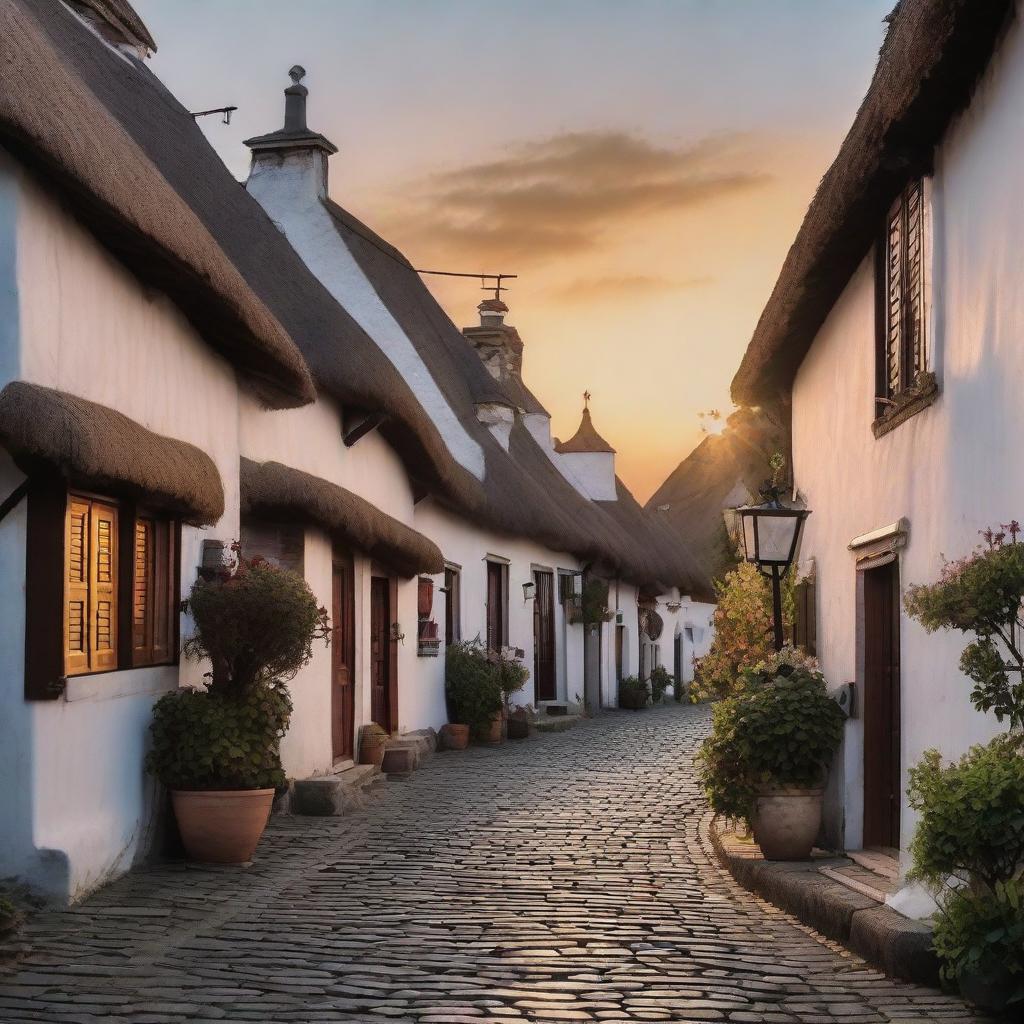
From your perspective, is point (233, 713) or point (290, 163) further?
point (290, 163)

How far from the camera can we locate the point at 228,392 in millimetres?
10508

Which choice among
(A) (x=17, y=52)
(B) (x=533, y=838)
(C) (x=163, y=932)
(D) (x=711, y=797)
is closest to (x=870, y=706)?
(D) (x=711, y=797)

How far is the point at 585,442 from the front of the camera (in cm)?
3089

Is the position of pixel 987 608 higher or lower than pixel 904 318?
lower

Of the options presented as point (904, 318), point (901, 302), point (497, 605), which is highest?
point (901, 302)

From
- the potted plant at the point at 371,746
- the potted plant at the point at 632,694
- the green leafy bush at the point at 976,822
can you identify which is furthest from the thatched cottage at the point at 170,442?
the potted plant at the point at 632,694

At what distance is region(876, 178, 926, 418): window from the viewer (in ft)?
25.7

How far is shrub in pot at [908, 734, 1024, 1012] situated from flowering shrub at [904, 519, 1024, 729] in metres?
0.23

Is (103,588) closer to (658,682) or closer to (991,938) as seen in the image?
(991,938)

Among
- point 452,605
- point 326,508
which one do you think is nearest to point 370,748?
point 326,508

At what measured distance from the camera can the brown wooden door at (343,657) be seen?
13727 millimetres

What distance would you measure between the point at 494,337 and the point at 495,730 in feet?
33.8

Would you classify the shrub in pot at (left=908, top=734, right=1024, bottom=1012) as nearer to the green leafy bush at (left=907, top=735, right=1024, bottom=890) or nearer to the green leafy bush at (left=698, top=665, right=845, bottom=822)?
the green leafy bush at (left=907, top=735, right=1024, bottom=890)

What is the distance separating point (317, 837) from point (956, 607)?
19.0 feet
